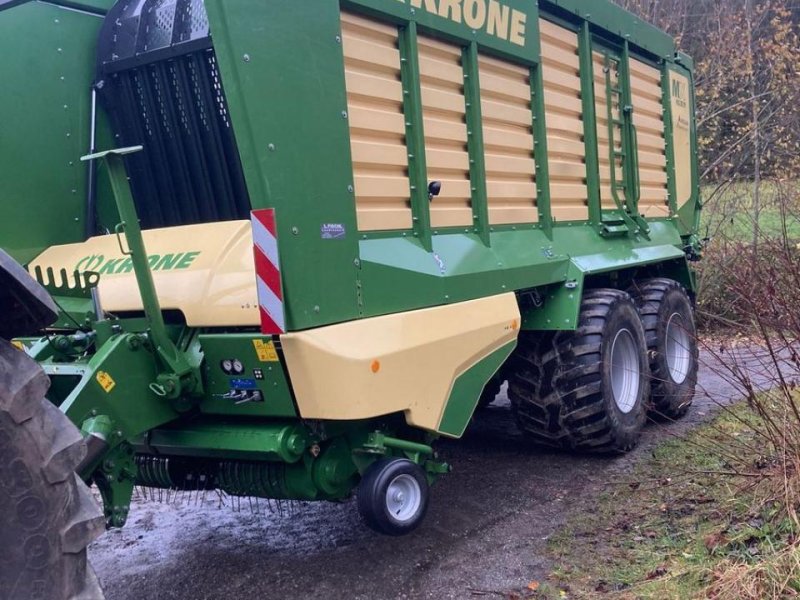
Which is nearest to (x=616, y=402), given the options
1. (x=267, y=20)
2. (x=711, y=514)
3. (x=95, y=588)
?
(x=711, y=514)

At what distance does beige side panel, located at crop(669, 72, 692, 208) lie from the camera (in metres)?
7.26

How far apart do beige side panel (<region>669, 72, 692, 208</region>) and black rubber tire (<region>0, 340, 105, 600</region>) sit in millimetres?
6204

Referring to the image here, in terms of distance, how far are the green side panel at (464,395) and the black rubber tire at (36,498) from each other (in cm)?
178

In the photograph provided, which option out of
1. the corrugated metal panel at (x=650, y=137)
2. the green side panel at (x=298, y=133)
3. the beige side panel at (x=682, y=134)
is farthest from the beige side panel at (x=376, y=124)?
the beige side panel at (x=682, y=134)

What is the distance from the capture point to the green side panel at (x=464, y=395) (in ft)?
12.0

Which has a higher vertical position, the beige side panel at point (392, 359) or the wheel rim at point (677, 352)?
the beige side panel at point (392, 359)

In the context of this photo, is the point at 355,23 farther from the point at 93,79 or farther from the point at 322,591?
the point at 322,591

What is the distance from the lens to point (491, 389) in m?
6.17

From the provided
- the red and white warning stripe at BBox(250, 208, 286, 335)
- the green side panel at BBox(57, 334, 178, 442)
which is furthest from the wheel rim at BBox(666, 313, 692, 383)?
the green side panel at BBox(57, 334, 178, 442)

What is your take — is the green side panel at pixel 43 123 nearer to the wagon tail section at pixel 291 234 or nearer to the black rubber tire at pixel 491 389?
the wagon tail section at pixel 291 234

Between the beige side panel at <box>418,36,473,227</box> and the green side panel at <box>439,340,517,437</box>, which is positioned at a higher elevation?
the beige side panel at <box>418,36,473,227</box>

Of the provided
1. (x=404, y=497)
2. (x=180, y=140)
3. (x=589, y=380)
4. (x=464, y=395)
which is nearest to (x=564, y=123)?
(x=589, y=380)

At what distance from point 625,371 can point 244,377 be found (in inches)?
125

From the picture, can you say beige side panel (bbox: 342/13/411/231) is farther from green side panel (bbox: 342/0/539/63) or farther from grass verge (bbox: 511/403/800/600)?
grass verge (bbox: 511/403/800/600)
